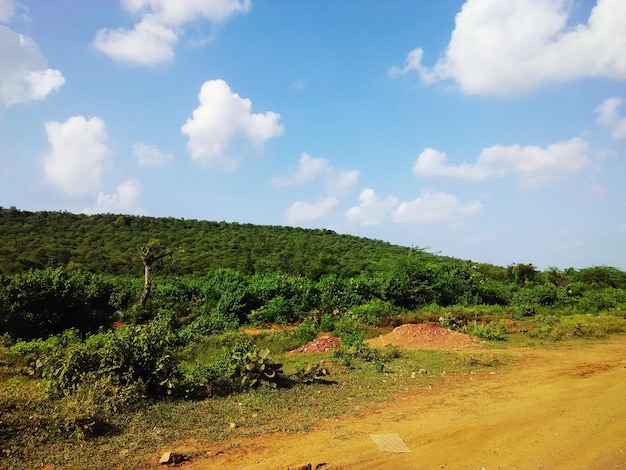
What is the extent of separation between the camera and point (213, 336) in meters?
15.3

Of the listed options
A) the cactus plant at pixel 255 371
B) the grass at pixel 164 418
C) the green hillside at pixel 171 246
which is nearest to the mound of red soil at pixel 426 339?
the grass at pixel 164 418

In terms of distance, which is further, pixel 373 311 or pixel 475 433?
pixel 373 311

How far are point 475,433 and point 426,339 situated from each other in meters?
7.67

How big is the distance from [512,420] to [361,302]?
13.9 m

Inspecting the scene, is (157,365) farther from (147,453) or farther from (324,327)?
(324,327)

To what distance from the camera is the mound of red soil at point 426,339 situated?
12414 millimetres

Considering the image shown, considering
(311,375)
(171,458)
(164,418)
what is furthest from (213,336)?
(171,458)

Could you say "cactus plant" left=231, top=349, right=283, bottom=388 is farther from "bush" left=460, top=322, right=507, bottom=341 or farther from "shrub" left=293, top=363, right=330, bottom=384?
"bush" left=460, top=322, right=507, bottom=341

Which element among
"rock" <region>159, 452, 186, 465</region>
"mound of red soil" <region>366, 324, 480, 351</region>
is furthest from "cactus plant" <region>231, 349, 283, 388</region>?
"mound of red soil" <region>366, 324, 480, 351</region>

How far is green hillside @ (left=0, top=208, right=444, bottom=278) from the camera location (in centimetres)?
3170

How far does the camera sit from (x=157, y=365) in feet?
23.2

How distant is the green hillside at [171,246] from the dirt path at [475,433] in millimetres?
17585

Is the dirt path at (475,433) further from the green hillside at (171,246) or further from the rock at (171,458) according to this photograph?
the green hillside at (171,246)

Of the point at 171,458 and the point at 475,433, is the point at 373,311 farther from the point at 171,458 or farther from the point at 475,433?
the point at 171,458
